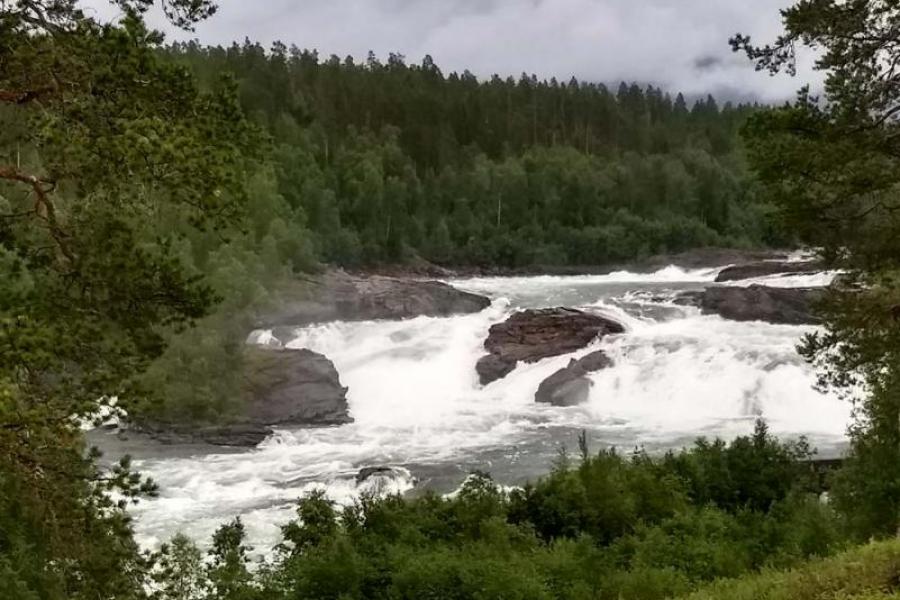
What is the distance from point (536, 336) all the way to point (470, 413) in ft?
22.2

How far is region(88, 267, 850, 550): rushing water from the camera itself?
70.4ft

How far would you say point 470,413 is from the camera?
29578 millimetres

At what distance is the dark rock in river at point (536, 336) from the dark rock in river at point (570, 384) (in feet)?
6.76

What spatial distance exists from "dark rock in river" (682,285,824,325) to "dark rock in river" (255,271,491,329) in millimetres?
11127

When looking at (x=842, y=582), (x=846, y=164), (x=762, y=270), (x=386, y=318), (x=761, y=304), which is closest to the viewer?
(x=842, y=582)

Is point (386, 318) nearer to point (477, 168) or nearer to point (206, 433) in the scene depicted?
point (206, 433)

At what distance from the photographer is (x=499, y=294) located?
48906mm

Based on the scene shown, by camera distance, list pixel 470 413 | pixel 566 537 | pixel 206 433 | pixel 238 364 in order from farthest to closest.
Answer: pixel 470 413 < pixel 238 364 < pixel 206 433 < pixel 566 537

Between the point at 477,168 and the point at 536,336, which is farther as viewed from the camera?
the point at 477,168

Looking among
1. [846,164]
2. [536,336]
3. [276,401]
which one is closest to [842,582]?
[846,164]

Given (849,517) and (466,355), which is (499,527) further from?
(466,355)

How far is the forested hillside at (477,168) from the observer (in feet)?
207

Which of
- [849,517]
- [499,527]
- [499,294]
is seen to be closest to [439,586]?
[499,527]

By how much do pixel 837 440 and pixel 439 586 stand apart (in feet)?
58.3
